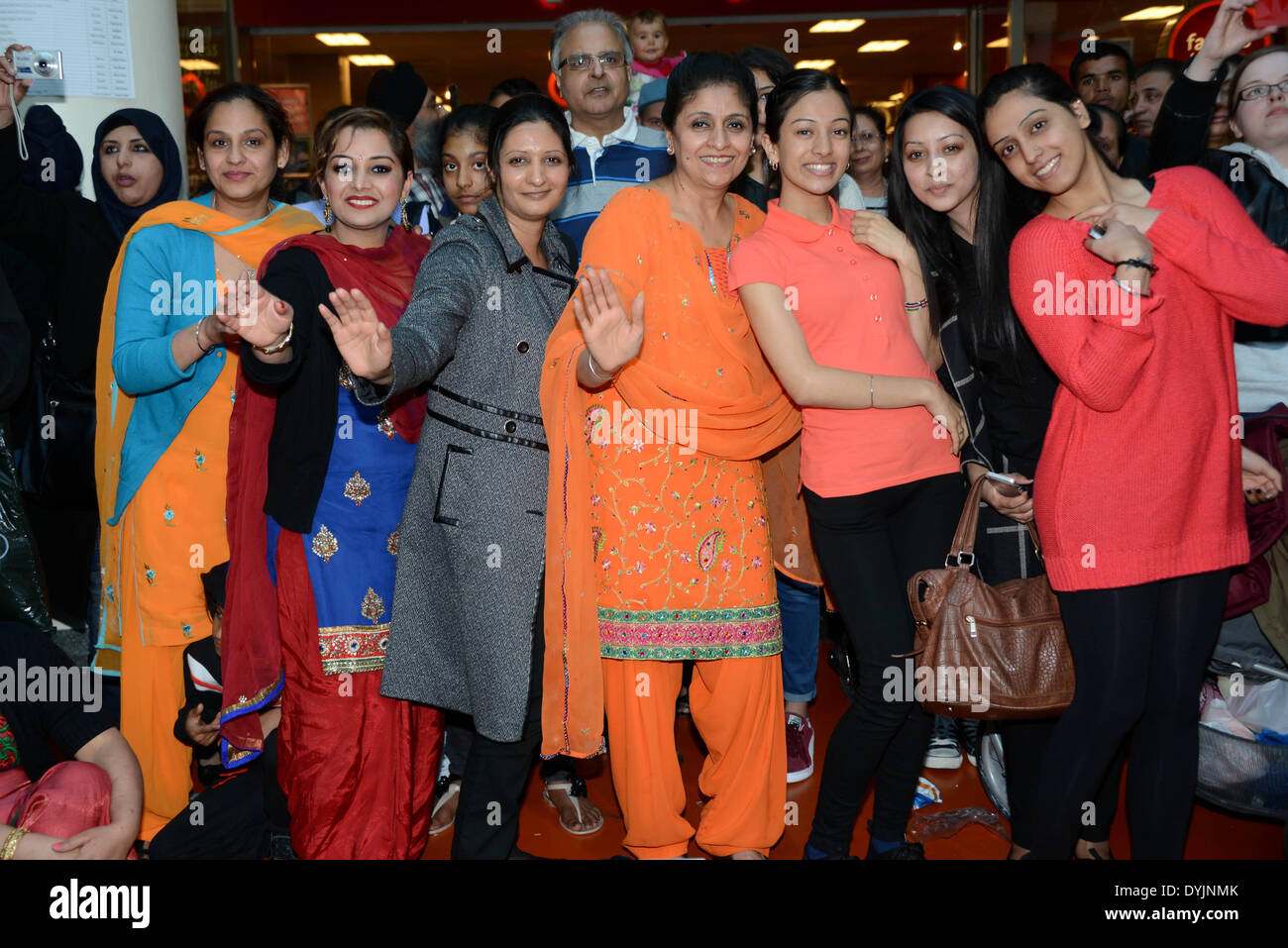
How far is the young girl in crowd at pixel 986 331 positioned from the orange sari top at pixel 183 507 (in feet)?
4.82

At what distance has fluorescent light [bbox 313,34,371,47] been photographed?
314 inches

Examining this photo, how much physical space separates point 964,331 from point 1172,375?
16.7 inches

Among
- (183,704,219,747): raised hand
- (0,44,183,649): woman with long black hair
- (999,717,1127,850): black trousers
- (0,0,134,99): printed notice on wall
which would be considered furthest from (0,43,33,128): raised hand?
(999,717,1127,850): black trousers

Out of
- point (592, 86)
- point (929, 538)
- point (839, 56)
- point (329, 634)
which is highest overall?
point (839, 56)

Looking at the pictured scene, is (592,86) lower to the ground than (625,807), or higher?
higher

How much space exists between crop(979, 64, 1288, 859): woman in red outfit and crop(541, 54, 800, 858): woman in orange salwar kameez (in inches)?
22.9

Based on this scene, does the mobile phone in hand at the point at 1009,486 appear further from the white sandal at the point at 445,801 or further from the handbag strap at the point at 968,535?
the white sandal at the point at 445,801

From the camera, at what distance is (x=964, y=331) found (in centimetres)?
227

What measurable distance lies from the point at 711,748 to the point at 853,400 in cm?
85

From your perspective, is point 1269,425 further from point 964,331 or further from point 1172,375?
point 964,331

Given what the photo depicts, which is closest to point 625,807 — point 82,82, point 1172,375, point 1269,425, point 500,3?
point 1172,375

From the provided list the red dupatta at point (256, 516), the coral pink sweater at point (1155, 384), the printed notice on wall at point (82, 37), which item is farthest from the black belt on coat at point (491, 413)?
the printed notice on wall at point (82, 37)

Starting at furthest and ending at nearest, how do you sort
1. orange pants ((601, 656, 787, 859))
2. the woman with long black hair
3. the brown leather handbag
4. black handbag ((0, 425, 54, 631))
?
the woman with long black hair < orange pants ((601, 656, 787, 859)) < the brown leather handbag < black handbag ((0, 425, 54, 631))

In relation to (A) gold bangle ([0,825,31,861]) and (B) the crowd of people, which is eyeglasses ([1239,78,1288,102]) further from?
(A) gold bangle ([0,825,31,861])
